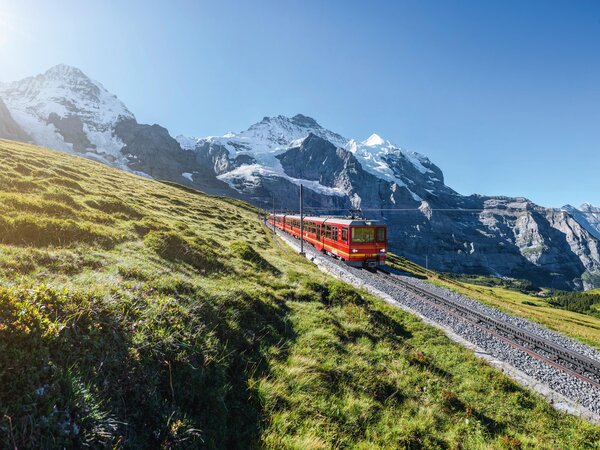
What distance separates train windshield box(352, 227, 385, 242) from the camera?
24906mm

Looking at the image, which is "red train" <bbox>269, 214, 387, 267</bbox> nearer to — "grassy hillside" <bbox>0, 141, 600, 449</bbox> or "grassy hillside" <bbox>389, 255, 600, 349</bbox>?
"grassy hillside" <bbox>389, 255, 600, 349</bbox>

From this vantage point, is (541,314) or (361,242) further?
(541,314)

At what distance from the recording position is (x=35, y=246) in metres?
8.43

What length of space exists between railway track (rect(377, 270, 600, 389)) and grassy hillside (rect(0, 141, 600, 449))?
14.7 ft

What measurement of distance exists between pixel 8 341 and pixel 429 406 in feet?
26.5

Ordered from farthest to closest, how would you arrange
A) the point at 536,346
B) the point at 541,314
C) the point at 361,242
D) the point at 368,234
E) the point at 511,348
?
the point at 541,314, the point at 368,234, the point at 361,242, the point at 536,346, the point at 511,348

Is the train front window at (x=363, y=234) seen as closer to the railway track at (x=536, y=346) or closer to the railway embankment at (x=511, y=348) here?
the railway embankment at (x=511, y=348)

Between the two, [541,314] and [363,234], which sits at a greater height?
[363,234]

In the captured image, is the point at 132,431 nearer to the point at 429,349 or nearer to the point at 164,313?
the point at 164,313

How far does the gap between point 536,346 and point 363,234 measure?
45.0 feet

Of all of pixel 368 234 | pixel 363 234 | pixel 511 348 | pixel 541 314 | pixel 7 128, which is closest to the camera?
pixel 511 348

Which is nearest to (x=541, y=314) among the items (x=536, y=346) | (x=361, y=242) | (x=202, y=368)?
(x=536, y=346)

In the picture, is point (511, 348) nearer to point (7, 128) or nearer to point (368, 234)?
point (368, 234)

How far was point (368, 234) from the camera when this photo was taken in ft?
82.8
